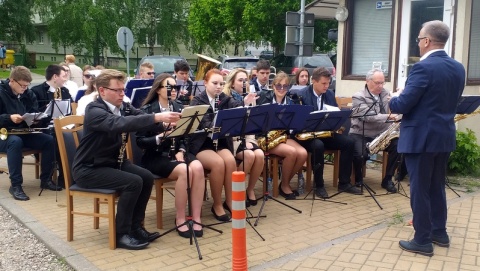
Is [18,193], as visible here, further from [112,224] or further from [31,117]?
[112,224]

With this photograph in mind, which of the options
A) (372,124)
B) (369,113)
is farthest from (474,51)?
(369,113)

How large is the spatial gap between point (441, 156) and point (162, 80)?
291 cm

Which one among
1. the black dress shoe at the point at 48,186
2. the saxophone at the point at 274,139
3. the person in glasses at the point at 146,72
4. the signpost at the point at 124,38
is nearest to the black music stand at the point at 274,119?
the saxophone at the point at 274,139

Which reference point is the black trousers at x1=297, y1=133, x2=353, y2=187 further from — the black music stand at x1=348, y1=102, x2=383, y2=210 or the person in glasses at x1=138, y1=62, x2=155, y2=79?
the person in glasses at x1=138, y1=62, x2=155, y2=79

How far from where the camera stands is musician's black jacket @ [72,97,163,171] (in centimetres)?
466

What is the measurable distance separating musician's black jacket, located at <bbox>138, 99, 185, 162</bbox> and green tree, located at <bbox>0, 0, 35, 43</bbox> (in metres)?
38.1

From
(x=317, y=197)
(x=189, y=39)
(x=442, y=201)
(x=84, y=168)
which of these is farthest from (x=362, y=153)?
(x=189, y=39)

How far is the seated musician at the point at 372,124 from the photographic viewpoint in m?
7.07

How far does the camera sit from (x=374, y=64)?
1002 cm

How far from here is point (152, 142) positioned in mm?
5344

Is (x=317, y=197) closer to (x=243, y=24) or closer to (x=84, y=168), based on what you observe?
(x=84, y=168)

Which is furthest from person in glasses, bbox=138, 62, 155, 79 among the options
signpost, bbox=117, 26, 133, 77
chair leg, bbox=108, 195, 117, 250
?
signpost, bbox=117, 26, 133, 77

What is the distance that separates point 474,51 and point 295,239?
5.66 metres

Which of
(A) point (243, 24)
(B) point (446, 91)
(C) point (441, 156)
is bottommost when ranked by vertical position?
(C) point (441, 156)
